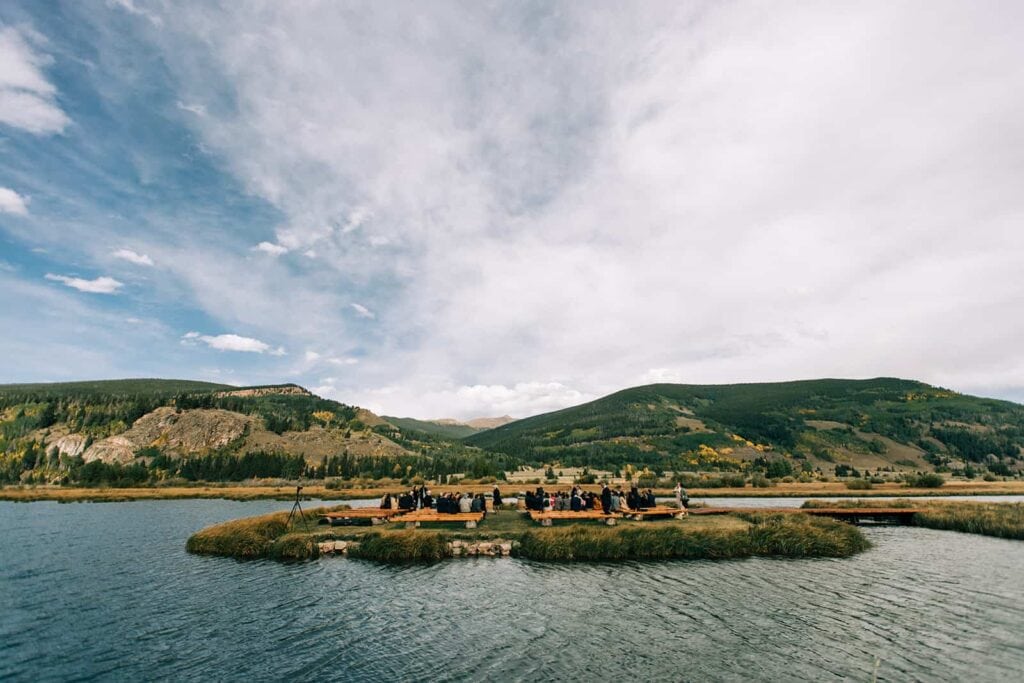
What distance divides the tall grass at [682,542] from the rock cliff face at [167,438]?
189m

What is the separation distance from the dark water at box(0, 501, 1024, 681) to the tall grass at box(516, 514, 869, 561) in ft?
6.40

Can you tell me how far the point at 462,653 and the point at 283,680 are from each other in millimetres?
6450

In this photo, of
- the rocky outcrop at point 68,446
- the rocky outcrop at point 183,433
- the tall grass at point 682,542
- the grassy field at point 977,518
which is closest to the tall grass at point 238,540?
the tall grass at point 682,542

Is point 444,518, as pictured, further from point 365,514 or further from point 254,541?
point 254,541

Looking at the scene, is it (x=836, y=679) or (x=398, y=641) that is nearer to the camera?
(x=836, y=679)

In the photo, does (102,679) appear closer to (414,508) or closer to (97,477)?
(414,508)

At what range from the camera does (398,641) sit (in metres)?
20.8

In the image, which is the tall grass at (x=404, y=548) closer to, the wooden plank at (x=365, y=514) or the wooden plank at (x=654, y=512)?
the wooden plank at (x=365, y=514)

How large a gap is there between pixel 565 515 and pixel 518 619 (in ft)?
71.5

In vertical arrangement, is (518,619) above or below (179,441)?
below

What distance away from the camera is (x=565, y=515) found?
44.2 meters

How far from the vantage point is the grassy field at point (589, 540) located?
36125 millimetres

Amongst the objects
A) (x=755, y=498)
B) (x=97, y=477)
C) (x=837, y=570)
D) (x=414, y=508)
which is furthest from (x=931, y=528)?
(x=97, y=477)

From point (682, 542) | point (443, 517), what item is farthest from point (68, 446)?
point (682, 542)
